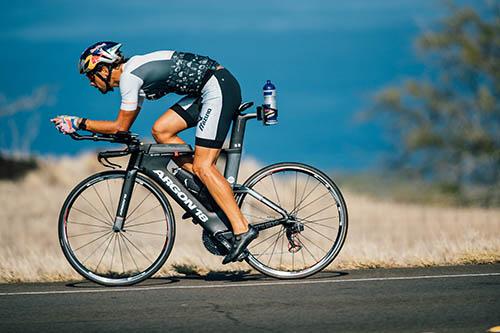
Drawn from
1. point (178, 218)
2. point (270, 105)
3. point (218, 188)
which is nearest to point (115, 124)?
point (218, 188)

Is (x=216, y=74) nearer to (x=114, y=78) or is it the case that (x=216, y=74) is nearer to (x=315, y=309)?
(x=114, y=78)

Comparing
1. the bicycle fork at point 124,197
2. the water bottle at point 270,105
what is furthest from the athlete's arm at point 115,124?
the water bottle at point 270,105

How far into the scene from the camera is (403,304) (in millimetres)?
7863

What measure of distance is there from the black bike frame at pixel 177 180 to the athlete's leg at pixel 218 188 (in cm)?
14

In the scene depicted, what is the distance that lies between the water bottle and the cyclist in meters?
0.25

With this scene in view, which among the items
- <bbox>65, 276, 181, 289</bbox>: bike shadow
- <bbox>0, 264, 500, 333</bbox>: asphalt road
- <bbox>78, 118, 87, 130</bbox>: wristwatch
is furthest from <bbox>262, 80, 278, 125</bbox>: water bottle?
<bbox>65, 276, 181, 289</bbox>: bike shadow

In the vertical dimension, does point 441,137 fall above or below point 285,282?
above

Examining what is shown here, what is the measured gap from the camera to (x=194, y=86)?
9109 millimetres

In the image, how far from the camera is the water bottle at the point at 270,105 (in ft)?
29.9

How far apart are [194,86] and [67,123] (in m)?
1.14

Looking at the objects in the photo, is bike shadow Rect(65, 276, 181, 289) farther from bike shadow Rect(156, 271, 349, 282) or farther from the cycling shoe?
the cycling shoe

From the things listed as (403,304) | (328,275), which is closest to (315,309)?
(403,304)

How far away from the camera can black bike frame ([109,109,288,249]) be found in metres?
9.26

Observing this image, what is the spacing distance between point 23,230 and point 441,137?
1661cm
